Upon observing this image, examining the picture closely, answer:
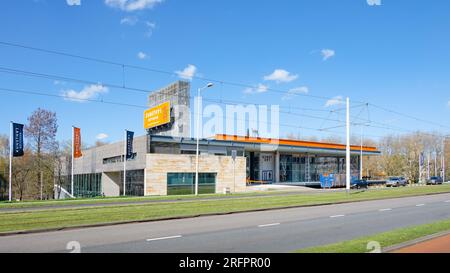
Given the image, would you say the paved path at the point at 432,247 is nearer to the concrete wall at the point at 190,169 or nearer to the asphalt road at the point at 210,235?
the asphalt road at the point at 210,235

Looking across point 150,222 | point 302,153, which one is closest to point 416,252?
point 150,222

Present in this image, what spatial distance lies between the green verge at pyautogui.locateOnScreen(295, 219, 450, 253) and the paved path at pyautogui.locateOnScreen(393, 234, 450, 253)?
38 centimetres

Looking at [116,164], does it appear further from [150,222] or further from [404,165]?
[404,165]

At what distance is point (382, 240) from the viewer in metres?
10.2

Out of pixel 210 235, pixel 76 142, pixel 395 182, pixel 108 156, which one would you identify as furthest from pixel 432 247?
pixel 395 182

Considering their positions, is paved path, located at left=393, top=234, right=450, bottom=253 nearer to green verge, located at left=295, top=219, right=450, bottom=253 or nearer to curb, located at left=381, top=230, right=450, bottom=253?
curb, located at left=381, top=230, right=450, bottom=253

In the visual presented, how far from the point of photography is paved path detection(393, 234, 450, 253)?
29.4 ft

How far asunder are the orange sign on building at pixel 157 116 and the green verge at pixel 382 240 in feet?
134

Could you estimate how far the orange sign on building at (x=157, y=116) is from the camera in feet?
167

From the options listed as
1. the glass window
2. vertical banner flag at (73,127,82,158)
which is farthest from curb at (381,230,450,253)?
vertical banner flag at (73,127,82,158)

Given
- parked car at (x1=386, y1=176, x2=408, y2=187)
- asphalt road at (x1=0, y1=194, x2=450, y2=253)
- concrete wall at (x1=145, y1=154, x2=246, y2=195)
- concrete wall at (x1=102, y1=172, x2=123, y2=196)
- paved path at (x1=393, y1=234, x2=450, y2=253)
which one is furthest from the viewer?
parked car at (x1=386, y1=176, x2=408, y2=187)

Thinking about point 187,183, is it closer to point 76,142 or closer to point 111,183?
point 76,142

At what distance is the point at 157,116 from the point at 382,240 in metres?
46.0

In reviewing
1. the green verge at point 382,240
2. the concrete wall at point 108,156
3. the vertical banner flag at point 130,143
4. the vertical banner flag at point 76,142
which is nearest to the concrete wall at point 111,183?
the concrete wall at point 108,156
